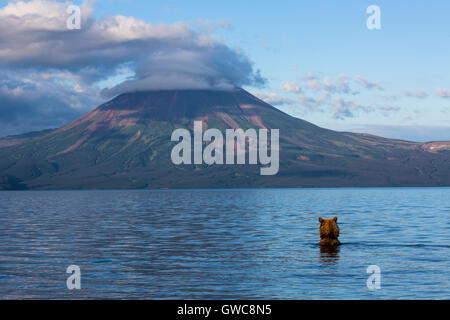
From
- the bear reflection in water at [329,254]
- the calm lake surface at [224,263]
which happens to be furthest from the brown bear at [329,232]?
the calm lake surface at [224,263]

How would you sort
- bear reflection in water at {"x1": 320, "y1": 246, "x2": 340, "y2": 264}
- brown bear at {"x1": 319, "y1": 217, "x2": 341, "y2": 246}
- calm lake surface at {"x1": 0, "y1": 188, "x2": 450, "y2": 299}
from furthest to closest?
brown bear at {"x1": 319, "y1": 217, "x2": 341, "y2": 246} → bear reflection in water at {"x1": 320, "y1": 246, "x2": 340, "y2": 264} → calm lake surface at {"x1": 0, "y1": 188, "x2": 450, "y2": 299}

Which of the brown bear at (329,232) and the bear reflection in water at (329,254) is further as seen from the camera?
the brown bear at (329,232)

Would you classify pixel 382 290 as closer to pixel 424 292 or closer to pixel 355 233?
pixel 424 292

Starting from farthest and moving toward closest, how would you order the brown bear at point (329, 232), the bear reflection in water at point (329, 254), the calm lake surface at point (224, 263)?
the brown bear at point (329, 232) < the bear reflection in water at point (329, 254) < the calm lake surface at point (224, 263)

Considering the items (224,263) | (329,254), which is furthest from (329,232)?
(224,263)

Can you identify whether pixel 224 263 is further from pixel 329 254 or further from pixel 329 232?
pixel 329 232

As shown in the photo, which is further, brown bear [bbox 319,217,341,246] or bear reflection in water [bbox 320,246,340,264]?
brown bear [bbox 319,217,341,246]

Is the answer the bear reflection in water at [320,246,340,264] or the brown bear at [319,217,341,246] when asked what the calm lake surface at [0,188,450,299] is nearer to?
the bear reflection in water at [320,246,340,264]

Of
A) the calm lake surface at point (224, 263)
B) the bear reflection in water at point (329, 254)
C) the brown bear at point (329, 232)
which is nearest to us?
the calm lake surface at point (224, 263)

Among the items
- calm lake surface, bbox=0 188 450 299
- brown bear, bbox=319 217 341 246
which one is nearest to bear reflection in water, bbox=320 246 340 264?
calm lake surface, bbox=0 188 450 299

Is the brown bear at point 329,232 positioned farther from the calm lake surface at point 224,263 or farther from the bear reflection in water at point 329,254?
the calm lake surface at point 224,263
